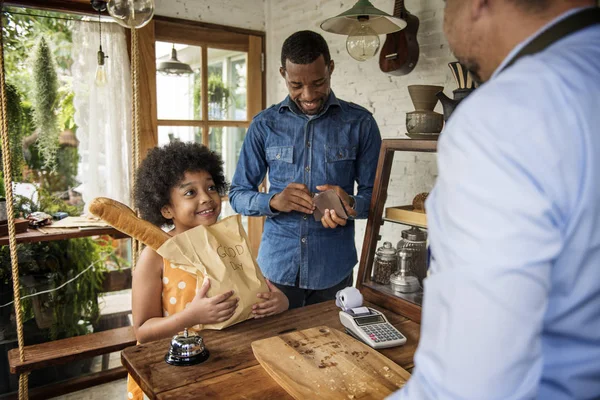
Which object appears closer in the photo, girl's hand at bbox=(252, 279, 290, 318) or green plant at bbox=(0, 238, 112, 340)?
girl's hand at bbox=(252, 279, 290, 318)

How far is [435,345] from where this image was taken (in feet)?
1.95

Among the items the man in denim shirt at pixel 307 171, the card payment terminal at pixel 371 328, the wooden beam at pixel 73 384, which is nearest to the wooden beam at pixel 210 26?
the man in denim shirt at pixel 307 171

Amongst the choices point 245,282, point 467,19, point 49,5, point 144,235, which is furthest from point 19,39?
point 467,19

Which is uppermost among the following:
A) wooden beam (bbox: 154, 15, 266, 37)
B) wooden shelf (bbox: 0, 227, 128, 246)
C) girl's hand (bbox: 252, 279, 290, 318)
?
wooden beam (bbox: 154, 15, 266, 37)

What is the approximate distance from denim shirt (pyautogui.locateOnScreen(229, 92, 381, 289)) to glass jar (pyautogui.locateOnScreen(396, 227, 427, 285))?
1.55 feet

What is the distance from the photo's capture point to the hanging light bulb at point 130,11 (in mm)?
2078

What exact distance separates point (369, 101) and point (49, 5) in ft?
7.33

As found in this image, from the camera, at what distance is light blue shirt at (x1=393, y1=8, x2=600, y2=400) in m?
0.53

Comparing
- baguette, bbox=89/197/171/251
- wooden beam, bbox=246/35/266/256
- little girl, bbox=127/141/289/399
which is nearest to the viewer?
little girl, bbox=127/141/289/399

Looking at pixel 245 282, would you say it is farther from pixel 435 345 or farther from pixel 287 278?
pixel 435 345

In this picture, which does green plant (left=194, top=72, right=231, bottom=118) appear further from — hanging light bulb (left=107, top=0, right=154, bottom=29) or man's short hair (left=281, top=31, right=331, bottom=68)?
man's short hair (left=281, top=31, right=331, bottom=68)

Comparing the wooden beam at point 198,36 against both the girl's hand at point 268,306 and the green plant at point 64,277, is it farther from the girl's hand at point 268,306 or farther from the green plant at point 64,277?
the girl's hand at point 268,306

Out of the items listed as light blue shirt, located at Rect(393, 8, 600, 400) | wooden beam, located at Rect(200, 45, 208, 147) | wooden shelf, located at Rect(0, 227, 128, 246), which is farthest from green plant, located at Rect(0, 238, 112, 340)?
light blue shirt, located at Rect(393, 8, 600, 400)

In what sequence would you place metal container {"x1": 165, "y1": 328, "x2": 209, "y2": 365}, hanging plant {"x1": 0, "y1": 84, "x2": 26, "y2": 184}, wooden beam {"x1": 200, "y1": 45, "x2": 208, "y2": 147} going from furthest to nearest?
wooden beam {"x1": 200, "y1": 45, "x2": 208, "y2": 147}, hanging plant {"x1": 0, "y1": 84, "x2": 26, "y2": 184}, metal container {"x1": 165, "y1": 328, "x2": 209, "y2": 365}
